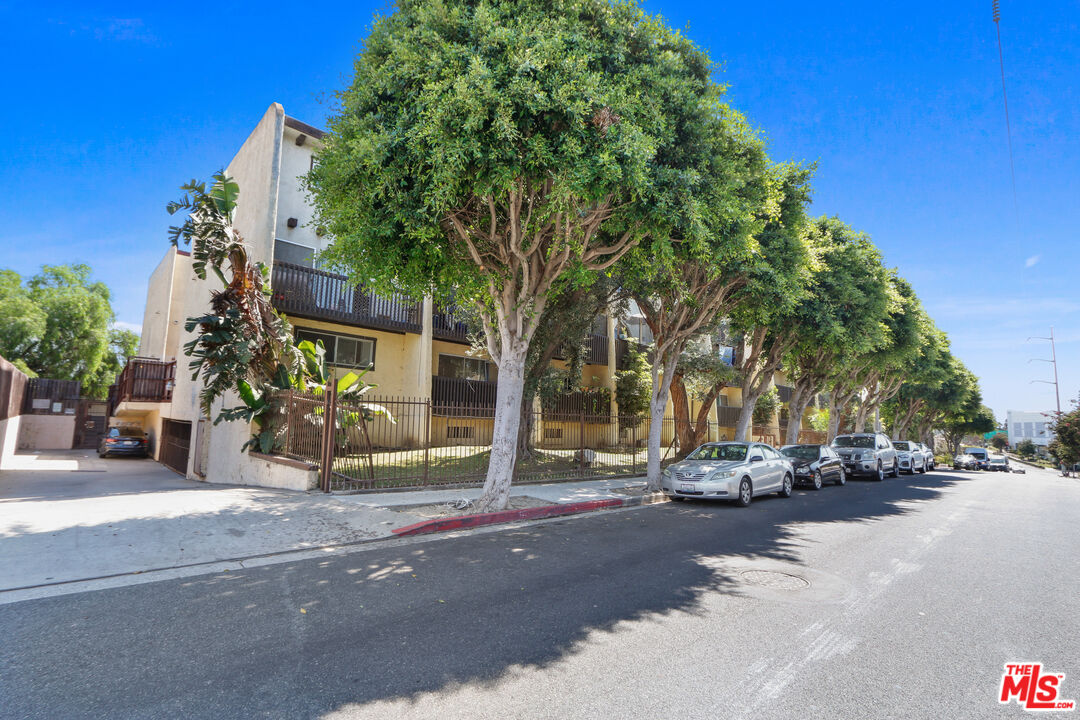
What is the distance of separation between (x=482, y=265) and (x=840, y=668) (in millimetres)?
8774

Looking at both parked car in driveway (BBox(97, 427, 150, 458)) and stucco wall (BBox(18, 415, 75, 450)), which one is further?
stucco wall (BBox(18, 415, 75, 450))

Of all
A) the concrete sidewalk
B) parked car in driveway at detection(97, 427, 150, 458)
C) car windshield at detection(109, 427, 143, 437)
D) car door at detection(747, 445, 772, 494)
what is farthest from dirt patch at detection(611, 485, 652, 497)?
car windshield at detection(109, 427, 143, 437)

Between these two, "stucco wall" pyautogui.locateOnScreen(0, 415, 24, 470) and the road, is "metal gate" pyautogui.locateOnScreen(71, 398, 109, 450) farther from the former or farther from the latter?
the road

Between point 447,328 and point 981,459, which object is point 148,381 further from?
point 981,459

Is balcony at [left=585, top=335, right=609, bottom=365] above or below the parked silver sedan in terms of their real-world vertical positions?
above

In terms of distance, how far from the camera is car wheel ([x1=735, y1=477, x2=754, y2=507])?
12.8 meters

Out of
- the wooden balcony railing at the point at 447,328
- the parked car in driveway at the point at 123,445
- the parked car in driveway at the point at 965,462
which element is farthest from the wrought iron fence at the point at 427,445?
the parked car in driveway at the point at 965,462

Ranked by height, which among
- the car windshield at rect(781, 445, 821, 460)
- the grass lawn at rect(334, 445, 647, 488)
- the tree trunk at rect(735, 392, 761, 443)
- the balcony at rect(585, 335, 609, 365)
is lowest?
the grass lawn at rect(334, 445, 647, 488)

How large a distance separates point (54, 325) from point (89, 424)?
8.62 m

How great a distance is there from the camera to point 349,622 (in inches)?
194

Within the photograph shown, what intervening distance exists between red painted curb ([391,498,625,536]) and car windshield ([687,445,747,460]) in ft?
9.07

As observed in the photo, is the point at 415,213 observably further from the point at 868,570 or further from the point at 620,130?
the point at 868,570

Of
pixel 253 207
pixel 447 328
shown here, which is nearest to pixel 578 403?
pixel 447 328

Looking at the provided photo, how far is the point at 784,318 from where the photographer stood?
18.7m
